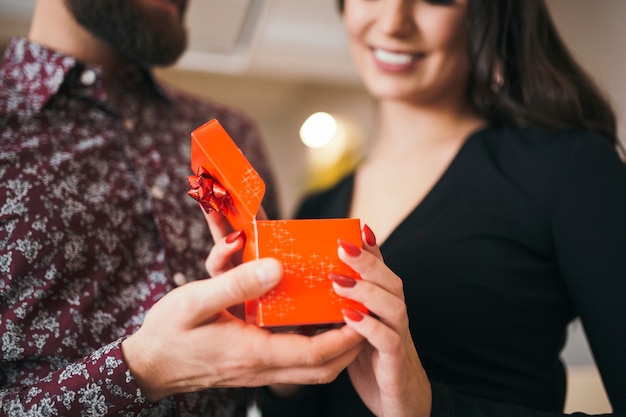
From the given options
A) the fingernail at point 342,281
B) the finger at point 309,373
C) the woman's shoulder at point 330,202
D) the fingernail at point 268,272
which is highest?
the fingernail at point 268,272

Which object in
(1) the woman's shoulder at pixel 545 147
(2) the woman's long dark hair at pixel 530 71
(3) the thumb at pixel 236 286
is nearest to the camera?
(3) the thumb at pixel 236 286

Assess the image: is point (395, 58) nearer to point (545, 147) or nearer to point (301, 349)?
point (545, 147)

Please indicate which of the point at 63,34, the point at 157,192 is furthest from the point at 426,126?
the point at 63,34

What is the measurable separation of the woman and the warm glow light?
3194mm

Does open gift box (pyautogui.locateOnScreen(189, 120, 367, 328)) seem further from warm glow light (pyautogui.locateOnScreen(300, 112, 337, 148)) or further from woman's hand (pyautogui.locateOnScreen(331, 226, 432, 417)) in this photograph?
warm glow light (pyautogui.locateOnScreen(300, 112, 337, 148))

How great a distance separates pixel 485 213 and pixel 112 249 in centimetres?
69

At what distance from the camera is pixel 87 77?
122 cm

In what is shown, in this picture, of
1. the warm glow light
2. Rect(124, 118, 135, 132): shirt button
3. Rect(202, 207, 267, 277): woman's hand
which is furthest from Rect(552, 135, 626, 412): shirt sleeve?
the warm glow light

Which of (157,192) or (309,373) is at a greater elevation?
(309,373)

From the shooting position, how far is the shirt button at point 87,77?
122 centimetres

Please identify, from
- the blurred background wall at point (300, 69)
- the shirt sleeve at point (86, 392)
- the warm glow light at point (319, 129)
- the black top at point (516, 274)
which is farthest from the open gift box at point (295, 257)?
the warm glow light at point (319, 129)

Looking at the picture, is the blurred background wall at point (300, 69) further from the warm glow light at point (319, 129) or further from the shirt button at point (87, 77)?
the shirt button at point (87, 77)

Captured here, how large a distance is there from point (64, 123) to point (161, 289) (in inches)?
15.8

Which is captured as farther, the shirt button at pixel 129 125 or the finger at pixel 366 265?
the shirt button at pixel 129 125
